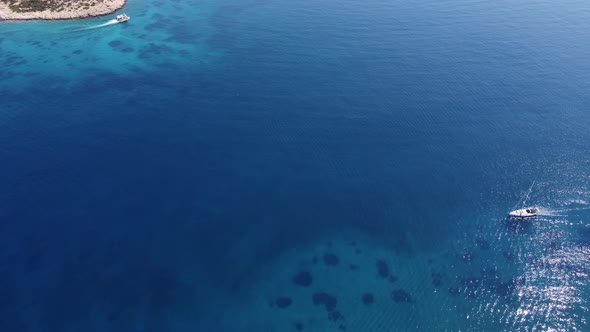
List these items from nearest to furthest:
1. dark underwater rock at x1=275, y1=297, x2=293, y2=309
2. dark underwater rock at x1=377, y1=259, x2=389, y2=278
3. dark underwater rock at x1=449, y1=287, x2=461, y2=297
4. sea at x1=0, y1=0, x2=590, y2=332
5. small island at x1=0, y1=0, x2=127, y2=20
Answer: dark underwater rock at x1=275, y1=297, x2=293, y2=309 < sea at x1=0, y1=0, x2=590, y2=332 < dark underwater rock at x1=449, y1=287, x2=461, y2=297 < dark underwater rock at x1=377, y1=259, x2=389, y2=278 < small island at x1=0, y1=0, x2=127, y2=20

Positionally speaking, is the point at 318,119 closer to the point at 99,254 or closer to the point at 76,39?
the point at 99,254

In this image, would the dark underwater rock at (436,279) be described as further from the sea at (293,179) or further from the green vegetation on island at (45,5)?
the green vegetation on island at (45,5)

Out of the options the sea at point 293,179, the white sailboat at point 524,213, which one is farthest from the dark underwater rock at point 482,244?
the white sailboat at point 524,213

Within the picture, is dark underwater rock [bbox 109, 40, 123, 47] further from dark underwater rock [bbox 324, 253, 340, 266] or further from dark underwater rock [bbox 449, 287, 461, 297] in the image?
dark underwater rock [bbox 449, 287, 461, 297]

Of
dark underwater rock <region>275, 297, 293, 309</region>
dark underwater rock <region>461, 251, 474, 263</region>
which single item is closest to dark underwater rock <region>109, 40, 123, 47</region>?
dark underwater rock <region>275, 297, 293, 309</region>

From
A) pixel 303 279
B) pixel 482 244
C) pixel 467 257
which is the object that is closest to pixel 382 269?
pixel 303 279

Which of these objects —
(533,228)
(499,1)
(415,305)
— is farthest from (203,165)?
(499,1)

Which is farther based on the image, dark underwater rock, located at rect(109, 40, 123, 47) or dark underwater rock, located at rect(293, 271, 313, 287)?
dark underwater rock, located at rect(109, 40, 123, 47)
